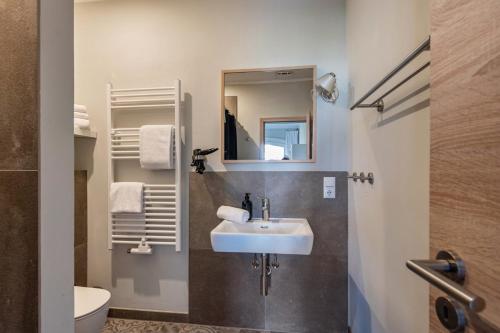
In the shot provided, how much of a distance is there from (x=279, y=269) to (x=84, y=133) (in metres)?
1.85

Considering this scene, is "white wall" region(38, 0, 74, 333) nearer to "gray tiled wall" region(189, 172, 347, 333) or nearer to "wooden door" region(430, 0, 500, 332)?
"wooden door" region(430, 0, 500, 332)

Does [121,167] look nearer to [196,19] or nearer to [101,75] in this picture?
[101,75]

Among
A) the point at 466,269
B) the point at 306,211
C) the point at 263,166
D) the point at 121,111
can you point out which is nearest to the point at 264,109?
the point at 263,166

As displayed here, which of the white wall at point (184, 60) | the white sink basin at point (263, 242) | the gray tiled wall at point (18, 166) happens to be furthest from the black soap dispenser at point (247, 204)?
the gray tiled wall at point (18, 166)

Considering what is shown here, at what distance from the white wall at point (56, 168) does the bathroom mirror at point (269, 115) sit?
1.20 metres

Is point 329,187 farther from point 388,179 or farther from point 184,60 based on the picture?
point 184,60

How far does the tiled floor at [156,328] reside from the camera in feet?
6.27

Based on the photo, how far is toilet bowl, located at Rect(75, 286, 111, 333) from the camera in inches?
56.9

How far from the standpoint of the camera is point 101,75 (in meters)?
2.09

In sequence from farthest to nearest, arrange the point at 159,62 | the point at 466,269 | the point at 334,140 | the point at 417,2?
the point at 159,62 < the point at 334,140 < the point at 417,2 < the point at 466,269

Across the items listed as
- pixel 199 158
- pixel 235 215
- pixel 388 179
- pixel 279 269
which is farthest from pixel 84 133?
pixel 388 179

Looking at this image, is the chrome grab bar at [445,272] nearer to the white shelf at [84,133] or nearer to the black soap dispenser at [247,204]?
the black soap dispenser at [247,204]

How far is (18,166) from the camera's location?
0.73 metres

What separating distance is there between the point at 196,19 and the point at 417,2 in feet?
5.22
